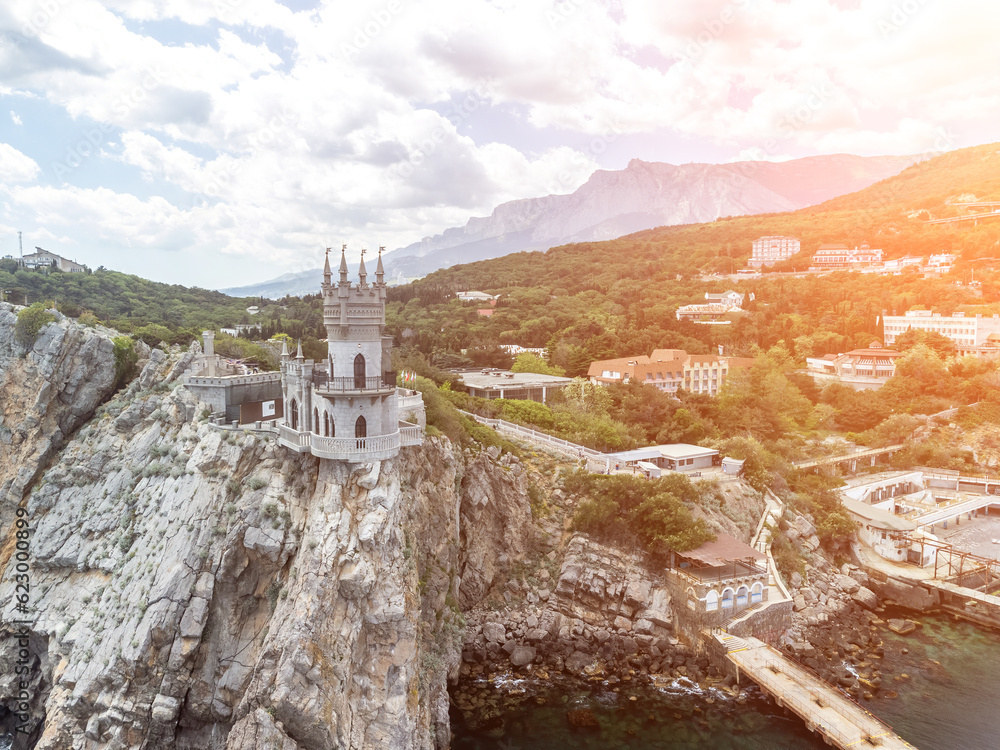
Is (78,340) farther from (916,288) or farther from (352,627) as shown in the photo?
(916,288)

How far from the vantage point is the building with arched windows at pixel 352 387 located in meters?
25.0

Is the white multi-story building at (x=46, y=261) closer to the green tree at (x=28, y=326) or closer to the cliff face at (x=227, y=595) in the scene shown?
the green tree at (x=28, y=326)

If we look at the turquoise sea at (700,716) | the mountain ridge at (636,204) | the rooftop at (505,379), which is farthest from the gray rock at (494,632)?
the mountain ridge at (636,204)

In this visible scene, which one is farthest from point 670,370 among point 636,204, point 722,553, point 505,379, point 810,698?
point 636,204

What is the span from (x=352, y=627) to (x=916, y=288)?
89.6 meters

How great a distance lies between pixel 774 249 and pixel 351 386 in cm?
10580

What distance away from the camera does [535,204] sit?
163 meters

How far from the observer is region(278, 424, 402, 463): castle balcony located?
81.2 feet

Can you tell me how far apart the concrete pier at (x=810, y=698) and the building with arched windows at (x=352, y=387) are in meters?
21.1

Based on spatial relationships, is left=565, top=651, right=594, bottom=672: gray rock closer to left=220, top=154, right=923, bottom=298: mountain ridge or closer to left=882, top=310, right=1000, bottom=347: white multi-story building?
left=882, top=310, right=1000, bottom=347: white multi-story building

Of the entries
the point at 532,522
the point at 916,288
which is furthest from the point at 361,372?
the point at 916,288

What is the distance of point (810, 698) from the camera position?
91.8 feet

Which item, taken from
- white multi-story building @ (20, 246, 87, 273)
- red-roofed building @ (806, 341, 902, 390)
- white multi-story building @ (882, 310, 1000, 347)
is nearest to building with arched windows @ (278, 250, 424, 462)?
A: white multi-story building @ (20, 246, 87, 273)

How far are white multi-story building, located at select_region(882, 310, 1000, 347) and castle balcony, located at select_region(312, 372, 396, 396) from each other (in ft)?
242
